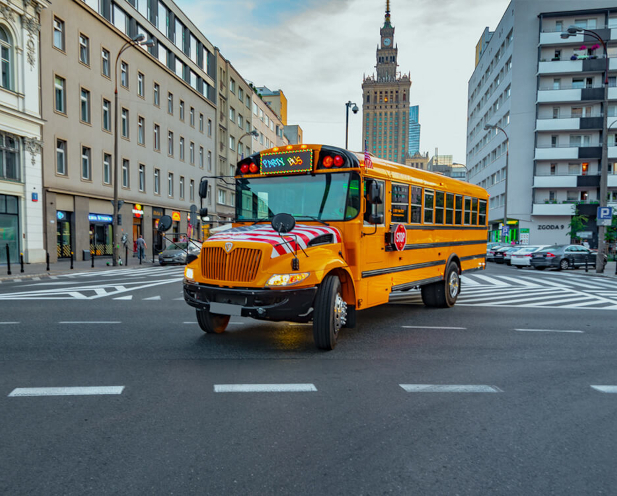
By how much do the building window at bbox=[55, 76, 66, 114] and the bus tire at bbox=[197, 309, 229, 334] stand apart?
23144 mm

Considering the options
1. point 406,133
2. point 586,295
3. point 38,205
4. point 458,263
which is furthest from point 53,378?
point 406,133

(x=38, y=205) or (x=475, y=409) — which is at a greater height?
(x=38, y=205)

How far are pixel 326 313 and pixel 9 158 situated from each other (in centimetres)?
2199

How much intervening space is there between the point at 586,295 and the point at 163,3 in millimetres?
36043

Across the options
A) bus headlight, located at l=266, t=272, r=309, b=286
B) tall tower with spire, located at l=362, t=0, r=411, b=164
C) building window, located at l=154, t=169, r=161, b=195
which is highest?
tall tower with spire, located at l=362, t=0, r=411, b=164

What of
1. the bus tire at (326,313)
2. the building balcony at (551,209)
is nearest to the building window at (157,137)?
the bus tire at (326,313)

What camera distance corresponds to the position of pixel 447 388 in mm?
4879

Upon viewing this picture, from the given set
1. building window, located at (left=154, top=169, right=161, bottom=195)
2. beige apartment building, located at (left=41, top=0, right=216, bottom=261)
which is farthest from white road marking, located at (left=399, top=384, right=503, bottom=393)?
building window, located at (left=154, top=169, right=161, bottom=195)

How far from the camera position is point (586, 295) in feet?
45.0

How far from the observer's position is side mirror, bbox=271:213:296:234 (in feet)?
19.2

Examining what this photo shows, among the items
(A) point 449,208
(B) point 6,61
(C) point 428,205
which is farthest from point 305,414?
(B) point 6,61

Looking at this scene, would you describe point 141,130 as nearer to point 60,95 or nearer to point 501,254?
point 60,95

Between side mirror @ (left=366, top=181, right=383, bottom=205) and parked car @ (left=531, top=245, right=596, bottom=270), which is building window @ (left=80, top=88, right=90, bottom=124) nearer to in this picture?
side mirror @ (left=366, top=181, right=383, bottom=205)

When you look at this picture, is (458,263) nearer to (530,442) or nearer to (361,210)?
(361,210)
